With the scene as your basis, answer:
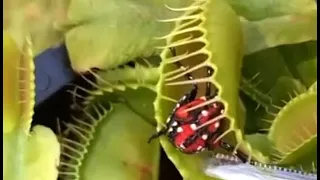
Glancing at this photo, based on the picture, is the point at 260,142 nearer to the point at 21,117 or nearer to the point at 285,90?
the point at 285,90

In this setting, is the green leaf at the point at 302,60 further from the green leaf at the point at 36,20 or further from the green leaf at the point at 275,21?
the green leaf at the point at 36,20

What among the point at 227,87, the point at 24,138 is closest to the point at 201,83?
the point at 227,87

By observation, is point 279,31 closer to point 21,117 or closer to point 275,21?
point 275,21

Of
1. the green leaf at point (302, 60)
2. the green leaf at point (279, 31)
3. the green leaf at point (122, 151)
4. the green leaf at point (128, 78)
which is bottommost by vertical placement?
the green leaf at point (122, 151)

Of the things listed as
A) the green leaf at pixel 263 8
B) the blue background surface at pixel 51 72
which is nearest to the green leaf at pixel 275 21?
the green leaf at pixel 263 8

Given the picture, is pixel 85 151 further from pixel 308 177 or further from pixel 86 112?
pixel 308 177

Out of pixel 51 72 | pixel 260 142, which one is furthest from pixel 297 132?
pixel 51 72

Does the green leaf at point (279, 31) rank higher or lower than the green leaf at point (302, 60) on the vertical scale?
higher
